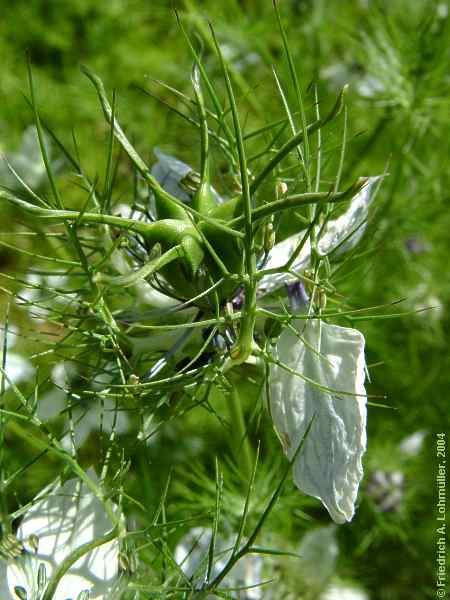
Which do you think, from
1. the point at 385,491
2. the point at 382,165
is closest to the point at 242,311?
the point at 385,491

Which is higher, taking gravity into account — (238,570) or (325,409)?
(325,409)

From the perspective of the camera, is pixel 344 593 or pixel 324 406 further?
pixel 344 593

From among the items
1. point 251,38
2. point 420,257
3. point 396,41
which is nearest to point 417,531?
point 420,257

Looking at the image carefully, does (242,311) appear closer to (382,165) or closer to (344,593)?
(344,593)

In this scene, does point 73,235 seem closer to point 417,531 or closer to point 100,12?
point 417,531

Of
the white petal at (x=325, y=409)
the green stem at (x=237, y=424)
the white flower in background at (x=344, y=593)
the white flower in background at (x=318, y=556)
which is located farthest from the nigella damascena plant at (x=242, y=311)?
the white flower in background at (x=344, y=593)

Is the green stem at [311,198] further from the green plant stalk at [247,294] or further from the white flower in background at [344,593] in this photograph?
the white flower in background at [344,593]

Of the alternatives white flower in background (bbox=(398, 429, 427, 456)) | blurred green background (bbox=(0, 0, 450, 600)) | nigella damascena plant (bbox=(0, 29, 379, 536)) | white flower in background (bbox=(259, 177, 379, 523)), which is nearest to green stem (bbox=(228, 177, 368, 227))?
nigella damascena plant (bbox=(0, 29, 379, 536))
